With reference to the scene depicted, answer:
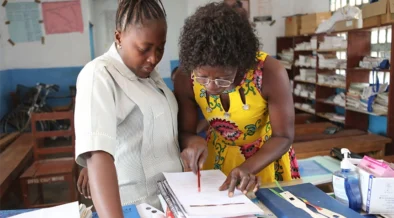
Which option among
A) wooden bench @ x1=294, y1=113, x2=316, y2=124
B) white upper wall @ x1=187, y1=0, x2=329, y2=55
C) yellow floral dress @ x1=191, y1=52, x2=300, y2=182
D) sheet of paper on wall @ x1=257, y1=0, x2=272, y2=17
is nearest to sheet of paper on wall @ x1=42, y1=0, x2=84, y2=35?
white upper wall @ x1=187, y1=0, x2=329, y2=55

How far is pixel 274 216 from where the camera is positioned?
1.05 meters

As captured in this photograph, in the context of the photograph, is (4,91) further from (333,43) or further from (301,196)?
(301,196)

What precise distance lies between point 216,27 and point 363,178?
0.63m

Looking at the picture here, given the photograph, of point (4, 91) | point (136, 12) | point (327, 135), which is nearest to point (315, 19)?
point (327, 135)

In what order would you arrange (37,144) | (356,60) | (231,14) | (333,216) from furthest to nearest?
1. (356,60)
2. (37,144)
3. (231,14)
4. (333,216)

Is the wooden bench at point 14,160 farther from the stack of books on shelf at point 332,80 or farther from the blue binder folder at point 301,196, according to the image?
the stack of books on shelf at point 332,80

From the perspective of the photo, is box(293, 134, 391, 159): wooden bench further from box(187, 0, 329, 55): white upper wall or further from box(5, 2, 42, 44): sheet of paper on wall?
box(5, 2, 42, 44): sheet of paper on wall

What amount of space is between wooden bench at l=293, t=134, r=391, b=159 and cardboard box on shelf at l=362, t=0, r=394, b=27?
3.90 ft

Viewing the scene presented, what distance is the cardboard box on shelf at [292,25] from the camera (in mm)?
5742

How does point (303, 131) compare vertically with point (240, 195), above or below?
below

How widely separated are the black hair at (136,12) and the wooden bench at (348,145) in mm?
2694

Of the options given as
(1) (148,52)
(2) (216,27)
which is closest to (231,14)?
(2) (216,27)

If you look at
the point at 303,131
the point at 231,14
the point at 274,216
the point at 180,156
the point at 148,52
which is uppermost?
the point at 231,14

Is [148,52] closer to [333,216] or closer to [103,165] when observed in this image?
[103,165]
